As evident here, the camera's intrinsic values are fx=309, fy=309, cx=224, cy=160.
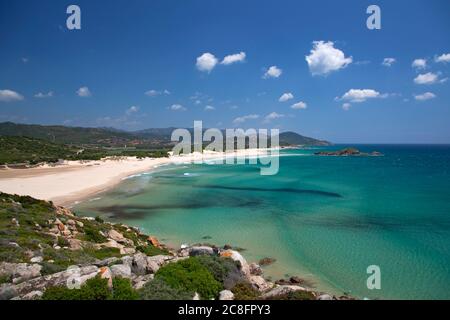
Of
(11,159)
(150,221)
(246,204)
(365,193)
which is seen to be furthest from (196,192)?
(11,159)

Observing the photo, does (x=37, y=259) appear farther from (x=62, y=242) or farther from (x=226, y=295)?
(x=226, y=295)

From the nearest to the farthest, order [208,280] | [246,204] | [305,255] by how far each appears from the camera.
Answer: [208,280]
[305,255]
[246,204]

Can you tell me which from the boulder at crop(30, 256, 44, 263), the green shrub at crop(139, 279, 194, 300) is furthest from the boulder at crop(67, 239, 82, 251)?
the green shrub at crop(139, 279, 194, 300)

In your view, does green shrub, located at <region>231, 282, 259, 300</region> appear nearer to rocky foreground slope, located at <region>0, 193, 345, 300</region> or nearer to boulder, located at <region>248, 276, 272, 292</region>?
rocky foreground slope, located at <region>0, 193, 345, 300</region>

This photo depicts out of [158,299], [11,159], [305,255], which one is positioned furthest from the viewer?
[11,159]

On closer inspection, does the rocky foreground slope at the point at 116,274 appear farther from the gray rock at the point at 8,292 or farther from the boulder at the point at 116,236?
the boulder at the point at 116,236

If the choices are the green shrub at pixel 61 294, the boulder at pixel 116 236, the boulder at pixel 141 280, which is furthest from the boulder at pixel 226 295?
the boulder at pixel 116 236
